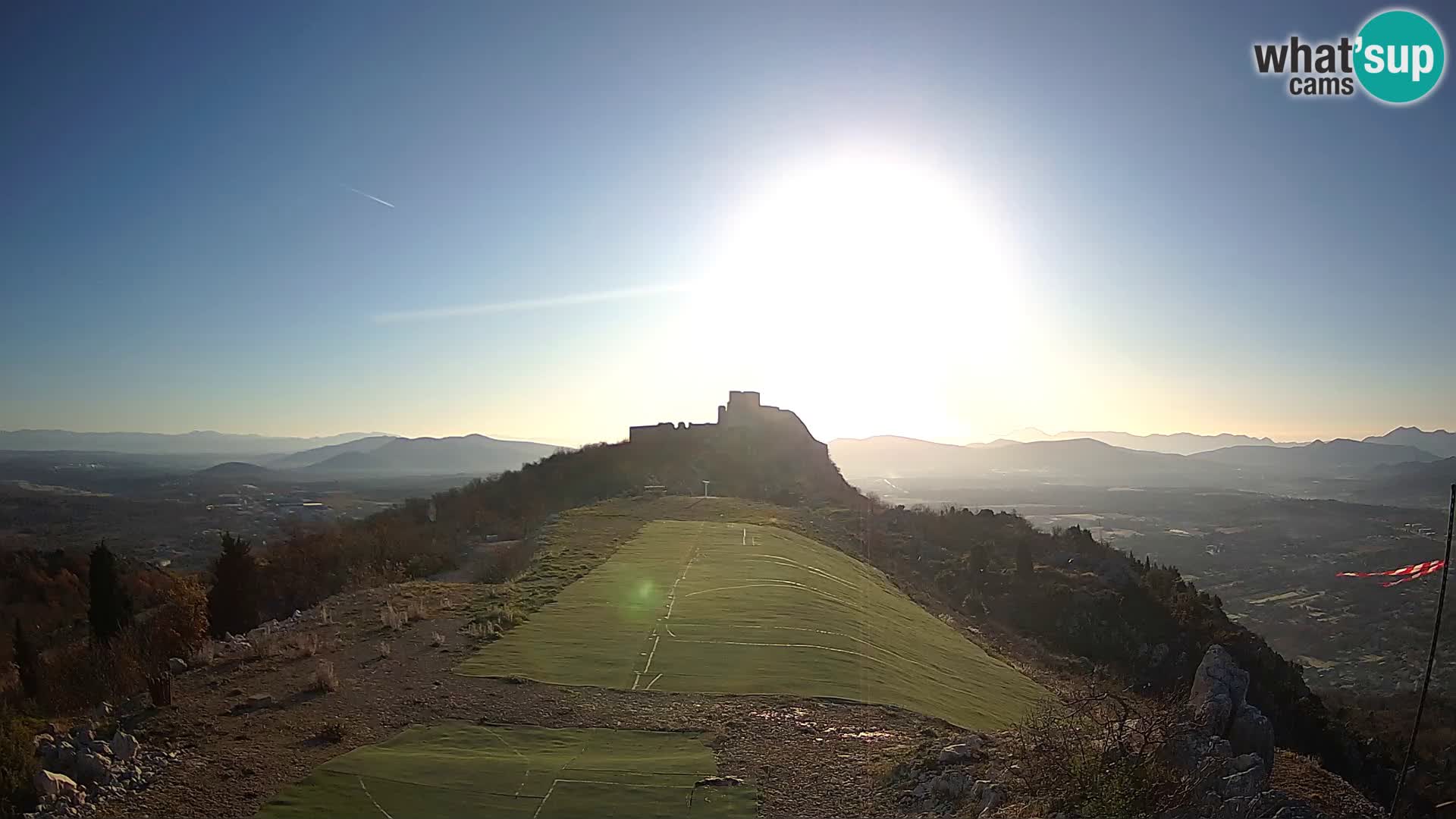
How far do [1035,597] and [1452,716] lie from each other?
1671 cm

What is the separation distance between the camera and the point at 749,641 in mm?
10562

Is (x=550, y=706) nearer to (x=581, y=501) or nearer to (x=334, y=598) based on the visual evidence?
(x=334, y=598)

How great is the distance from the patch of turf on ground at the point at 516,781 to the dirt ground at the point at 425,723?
30cm

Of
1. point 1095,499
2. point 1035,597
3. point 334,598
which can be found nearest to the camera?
point 334,598

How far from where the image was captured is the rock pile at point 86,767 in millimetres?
5512

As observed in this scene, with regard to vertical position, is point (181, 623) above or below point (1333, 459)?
below

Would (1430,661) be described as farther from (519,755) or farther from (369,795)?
(369,795)

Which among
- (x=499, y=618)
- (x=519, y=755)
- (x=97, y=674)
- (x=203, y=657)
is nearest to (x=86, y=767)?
(x=519, y=755)

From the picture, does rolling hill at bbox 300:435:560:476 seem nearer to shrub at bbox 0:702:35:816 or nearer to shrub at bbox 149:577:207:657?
shrub at bbox 149:577:207:657

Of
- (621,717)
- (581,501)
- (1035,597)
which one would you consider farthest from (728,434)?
(621,717)

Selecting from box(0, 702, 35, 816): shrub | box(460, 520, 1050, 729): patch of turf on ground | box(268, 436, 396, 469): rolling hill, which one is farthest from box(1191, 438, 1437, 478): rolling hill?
box(268, 436, 396, 469): rolling hill

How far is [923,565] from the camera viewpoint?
88.8 feet

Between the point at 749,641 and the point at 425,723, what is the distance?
449 cm

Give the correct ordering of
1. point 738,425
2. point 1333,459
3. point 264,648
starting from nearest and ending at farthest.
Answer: point 264,648 → point 738,425 → point 1333,459
